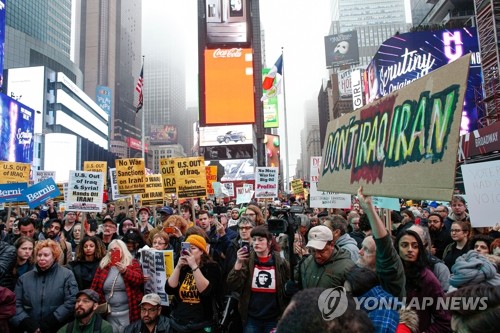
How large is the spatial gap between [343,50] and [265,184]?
12788 centimetres

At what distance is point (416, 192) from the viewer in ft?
8.25

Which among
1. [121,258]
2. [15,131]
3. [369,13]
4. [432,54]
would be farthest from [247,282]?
[369,13]

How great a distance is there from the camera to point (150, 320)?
4145mm

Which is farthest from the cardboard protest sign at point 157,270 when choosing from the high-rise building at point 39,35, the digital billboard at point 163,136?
the digital billboard at point 163,136

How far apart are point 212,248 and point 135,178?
484 cm

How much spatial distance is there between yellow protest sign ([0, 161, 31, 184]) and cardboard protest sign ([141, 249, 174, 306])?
8.76 m

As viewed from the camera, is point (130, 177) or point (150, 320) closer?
point (150, 320)

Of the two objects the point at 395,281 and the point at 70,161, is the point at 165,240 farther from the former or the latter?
the point at 70,161

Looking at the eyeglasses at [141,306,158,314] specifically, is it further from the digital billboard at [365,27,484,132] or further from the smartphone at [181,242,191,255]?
the digital billboard at [365,27,484,132]

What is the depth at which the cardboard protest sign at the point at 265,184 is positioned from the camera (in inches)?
419

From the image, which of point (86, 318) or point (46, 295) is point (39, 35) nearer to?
point (46, 295)

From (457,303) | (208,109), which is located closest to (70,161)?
(208,109)

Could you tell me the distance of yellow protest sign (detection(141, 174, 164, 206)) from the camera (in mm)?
11459

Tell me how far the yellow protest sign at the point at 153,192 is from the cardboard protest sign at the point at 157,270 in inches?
266
